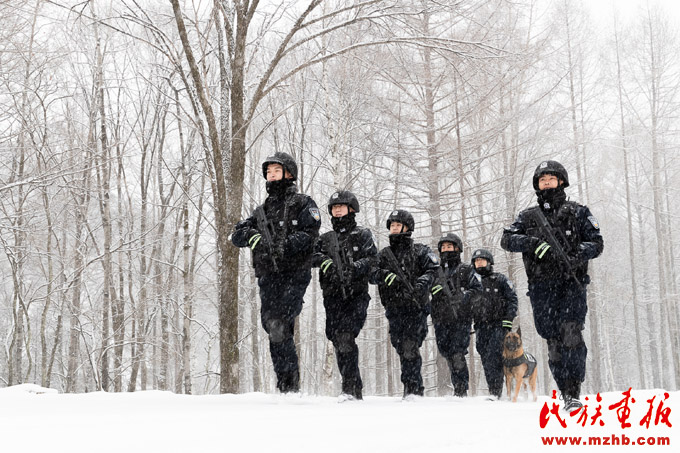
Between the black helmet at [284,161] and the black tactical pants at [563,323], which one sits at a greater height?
the black helmet at [284,161]

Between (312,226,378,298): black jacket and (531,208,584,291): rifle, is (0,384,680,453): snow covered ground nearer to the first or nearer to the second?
(531,208,584,291): rifle

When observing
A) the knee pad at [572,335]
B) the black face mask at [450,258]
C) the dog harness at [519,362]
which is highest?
the black face mask at [450,258]

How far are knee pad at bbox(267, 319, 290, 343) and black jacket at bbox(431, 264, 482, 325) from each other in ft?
10.1

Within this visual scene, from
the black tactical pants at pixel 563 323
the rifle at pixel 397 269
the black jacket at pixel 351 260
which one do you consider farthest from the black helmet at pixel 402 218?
the black tactical pants at pixel 563 323

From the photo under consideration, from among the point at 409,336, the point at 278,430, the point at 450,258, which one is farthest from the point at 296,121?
the point at 278,430

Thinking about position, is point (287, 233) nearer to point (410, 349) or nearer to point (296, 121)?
point (410, 349)

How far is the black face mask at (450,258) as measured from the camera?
793 centimetres

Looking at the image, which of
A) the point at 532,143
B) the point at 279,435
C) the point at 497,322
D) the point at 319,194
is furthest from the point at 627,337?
the point at 279,435

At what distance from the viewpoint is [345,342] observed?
5.51 metres

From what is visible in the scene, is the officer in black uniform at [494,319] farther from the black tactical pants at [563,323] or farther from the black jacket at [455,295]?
the black tactical pants at [563,323]

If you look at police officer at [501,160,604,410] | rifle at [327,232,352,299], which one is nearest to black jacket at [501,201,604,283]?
police officer at [501,160,604,410]

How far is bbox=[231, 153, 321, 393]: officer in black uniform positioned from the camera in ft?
16.6

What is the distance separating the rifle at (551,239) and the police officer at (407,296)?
1654 mm

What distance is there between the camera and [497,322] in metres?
7.67
